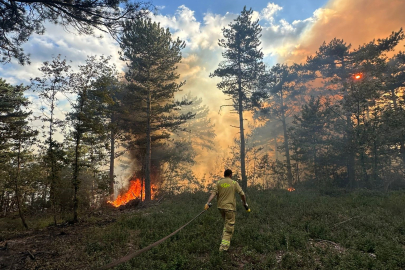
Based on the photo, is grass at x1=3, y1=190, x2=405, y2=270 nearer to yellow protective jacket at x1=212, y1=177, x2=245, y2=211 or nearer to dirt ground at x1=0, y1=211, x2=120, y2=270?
dirt ground at x1=0, y1=211, x2=120, y2=270

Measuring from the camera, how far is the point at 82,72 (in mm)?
11570

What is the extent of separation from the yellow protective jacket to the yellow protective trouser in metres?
0.18

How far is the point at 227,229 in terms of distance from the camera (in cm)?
658

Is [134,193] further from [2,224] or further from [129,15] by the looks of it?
[129,15]

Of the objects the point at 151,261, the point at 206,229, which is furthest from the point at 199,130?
the point at 151,261

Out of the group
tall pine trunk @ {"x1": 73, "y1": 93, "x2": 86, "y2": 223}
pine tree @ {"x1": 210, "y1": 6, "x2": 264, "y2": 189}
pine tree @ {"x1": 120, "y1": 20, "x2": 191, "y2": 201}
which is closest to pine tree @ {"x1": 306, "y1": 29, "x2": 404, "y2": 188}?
pine tree @ {"x1": 210, "y1": 6, "x2": 264, "y2": 189}

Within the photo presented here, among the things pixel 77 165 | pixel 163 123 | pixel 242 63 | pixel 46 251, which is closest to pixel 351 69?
pixel 242 63

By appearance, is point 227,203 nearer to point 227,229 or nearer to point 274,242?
point 227,229

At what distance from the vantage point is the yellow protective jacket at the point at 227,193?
6.85 metres

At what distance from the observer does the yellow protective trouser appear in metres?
6.36

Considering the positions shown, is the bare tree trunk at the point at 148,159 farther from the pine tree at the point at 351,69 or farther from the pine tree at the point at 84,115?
the pine tree at the point at 351,69

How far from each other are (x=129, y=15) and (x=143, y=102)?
1453 centimetres

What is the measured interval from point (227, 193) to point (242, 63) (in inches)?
717

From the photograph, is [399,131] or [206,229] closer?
[206,229]
